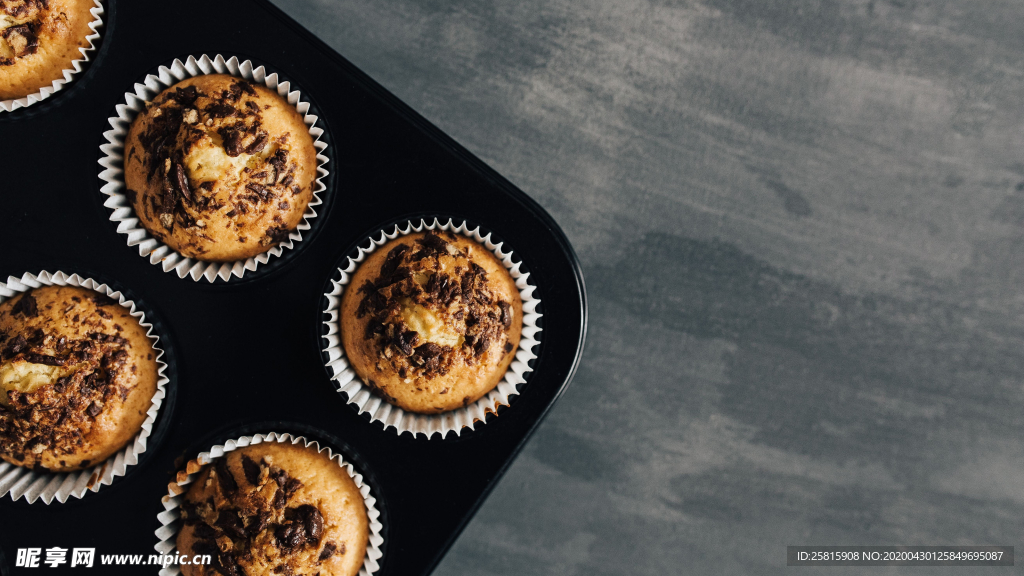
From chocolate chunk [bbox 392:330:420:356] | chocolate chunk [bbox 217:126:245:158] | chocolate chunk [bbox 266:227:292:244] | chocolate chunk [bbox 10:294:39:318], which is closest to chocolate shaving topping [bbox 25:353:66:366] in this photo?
chocolate chunk [bbox 10:294:39:318]

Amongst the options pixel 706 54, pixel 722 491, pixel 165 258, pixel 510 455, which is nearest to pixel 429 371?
pixel 510 455

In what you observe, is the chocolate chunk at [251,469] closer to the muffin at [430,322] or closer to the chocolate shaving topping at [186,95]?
the muffin at [430,322]

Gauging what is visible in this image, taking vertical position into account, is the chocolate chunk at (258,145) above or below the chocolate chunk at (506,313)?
above

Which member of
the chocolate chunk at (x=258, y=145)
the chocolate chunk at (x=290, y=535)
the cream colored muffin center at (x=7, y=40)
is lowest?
Result: the chocolate chunk at (x=290, y=535)

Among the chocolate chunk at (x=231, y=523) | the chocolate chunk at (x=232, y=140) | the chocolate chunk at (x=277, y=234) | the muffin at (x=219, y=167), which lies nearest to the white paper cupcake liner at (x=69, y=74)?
the muffin at (x=219, y=167)

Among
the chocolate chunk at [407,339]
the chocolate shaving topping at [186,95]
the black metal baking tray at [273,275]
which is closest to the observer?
the chocolate chunk at [407,339]

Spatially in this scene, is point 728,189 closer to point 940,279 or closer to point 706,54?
point 706,54
